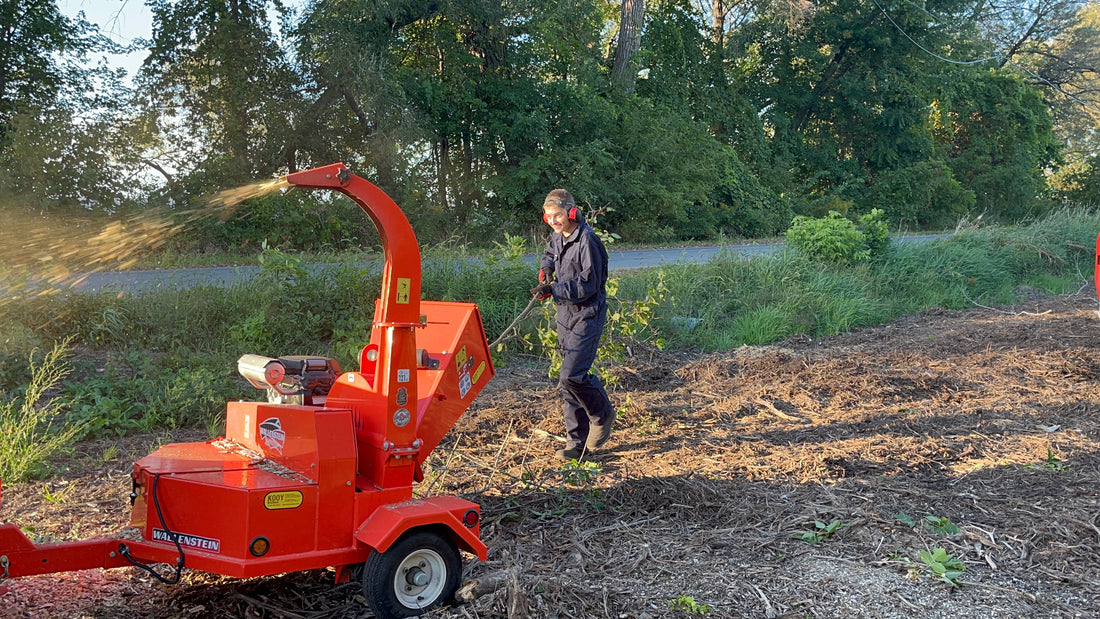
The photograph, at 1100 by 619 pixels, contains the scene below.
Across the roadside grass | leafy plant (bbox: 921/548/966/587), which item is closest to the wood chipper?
leafy plant (bbox: 921/548/966/587)

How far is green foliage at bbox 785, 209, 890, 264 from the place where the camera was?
13.2 meters

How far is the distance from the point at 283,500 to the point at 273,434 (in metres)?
0.42

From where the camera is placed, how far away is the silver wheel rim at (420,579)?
3.53m

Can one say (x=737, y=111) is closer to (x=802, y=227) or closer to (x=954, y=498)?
(x=802, y=227)

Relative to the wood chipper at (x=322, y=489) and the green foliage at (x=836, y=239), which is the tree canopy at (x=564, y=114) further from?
the wood chipper at (x=322, y=489)

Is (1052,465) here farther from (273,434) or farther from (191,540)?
(191,540)

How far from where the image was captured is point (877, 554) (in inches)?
166

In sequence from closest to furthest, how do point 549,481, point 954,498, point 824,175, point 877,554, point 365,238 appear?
point 877,554 < point 954,498 < point 549,481 < point 365,238 < point 824,175

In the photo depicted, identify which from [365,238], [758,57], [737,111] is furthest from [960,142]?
[365,238]

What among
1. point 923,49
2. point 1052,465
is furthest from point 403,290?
point 923,49

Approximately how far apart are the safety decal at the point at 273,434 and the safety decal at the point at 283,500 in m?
0.31

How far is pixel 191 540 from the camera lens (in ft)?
11.0

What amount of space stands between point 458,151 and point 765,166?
1154cm

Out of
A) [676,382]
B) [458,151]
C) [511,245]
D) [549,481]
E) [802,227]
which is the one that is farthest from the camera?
[458,151]
